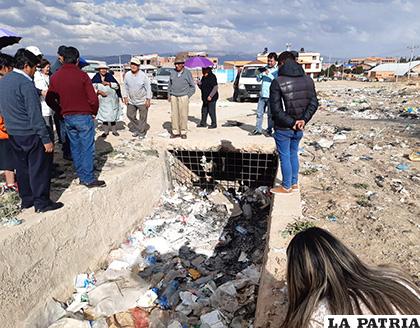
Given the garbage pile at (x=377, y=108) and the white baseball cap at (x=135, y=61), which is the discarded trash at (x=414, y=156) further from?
the white baseball cap at (x=135, y=61)

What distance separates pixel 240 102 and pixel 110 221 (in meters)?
11.6

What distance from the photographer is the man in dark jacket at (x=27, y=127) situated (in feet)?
10.6

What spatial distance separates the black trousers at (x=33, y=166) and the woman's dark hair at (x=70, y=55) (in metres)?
1.12

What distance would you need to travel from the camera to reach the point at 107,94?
6988mm

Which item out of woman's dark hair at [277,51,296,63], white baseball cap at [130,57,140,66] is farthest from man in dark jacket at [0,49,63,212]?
white baseball cap at [130,57,140,66]

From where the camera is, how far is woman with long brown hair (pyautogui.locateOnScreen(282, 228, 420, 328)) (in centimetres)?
150

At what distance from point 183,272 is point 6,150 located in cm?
281

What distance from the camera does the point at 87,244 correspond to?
14.7 feet

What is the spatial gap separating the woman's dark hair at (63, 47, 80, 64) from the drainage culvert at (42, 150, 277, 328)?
2.71m

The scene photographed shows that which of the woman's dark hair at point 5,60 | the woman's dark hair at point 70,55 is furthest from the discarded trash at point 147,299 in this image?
the woman's dark hair at point 5,60

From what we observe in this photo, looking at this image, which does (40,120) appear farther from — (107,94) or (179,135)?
(179,135)


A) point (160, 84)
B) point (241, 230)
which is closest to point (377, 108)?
point (241, 230)

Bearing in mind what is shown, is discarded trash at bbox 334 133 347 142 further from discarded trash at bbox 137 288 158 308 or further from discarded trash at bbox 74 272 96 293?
discarded trash at bbox 74 272 96 293

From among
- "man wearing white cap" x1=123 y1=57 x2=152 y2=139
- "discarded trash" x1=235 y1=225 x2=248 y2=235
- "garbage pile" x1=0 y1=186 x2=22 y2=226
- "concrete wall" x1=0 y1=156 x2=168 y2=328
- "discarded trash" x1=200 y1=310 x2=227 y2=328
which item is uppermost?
"man wearing white cap" x1=123 y1=57 x2=152 y2=139
